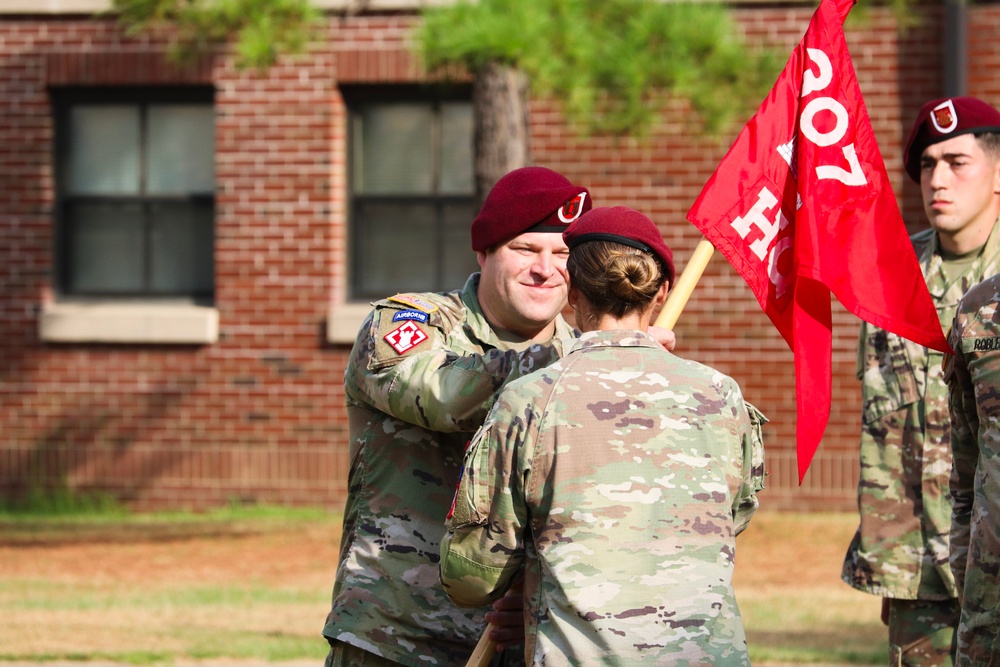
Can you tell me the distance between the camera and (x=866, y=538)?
16.0 feet

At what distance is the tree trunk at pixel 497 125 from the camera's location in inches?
351

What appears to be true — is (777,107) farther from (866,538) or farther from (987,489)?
(866,538)

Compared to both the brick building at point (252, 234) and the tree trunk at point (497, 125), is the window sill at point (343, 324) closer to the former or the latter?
the brick building at point (252, 234)

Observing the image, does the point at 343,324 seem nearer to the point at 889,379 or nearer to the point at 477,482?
the point at 889,379

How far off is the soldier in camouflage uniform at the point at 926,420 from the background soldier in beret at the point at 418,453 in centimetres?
162

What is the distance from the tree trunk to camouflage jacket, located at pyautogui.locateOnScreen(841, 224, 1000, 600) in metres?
4.40

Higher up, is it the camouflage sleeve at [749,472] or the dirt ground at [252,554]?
the camouflage sleeve at [749,472]

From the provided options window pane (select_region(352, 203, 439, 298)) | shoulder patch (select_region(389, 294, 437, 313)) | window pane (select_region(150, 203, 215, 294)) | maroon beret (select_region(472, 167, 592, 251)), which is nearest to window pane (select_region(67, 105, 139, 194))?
window pane (select_region(150, 203, 215, 294))

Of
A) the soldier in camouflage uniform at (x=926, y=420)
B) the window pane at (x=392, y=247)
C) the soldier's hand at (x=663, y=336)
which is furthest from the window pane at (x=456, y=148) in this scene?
the soldier's hand at (x=663, y=336)

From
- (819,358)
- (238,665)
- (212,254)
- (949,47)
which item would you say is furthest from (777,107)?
(212,254)

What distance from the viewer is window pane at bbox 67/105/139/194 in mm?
11602

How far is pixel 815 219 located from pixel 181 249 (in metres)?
8.63

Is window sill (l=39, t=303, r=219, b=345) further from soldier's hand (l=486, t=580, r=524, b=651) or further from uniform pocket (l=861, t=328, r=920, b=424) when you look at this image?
soldier's hand (l=486, t=580, r=524, b=651)

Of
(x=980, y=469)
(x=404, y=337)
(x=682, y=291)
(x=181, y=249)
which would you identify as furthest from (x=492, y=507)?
(x=181, y=249)
